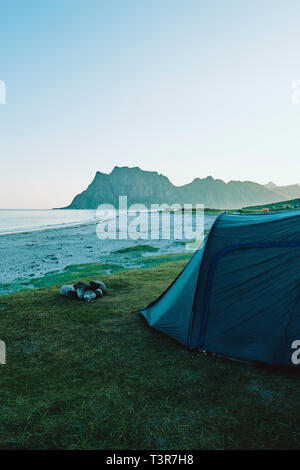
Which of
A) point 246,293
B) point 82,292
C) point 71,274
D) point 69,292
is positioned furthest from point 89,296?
point 71,274

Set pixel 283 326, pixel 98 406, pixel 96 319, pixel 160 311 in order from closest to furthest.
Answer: pixel 98 406 → pixel 283 326 → pixel 160 311 → pixel 96 319

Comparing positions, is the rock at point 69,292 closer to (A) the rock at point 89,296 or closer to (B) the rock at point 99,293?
(A) the rock at point 89,296

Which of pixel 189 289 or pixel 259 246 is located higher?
pixel 259 246

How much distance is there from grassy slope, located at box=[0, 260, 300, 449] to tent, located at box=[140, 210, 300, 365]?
347mm

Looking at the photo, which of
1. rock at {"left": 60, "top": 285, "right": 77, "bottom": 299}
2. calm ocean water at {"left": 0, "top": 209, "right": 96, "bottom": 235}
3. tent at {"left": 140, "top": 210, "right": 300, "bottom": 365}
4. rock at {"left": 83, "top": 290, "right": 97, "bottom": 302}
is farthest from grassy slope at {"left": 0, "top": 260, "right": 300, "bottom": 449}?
calm ocean water at {"left": 0, "top": 209, "right": 96, "bottom": 235}

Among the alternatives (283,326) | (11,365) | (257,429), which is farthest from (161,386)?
(11,365)

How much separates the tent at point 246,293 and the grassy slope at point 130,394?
Result: 13.7 inches

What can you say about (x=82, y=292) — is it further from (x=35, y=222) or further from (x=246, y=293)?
(x=35, y=222)

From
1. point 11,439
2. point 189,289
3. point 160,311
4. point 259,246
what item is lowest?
point 11,439

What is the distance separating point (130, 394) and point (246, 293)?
277 cm

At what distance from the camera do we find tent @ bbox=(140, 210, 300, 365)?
4.89 meters

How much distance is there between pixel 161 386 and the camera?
4406mm
